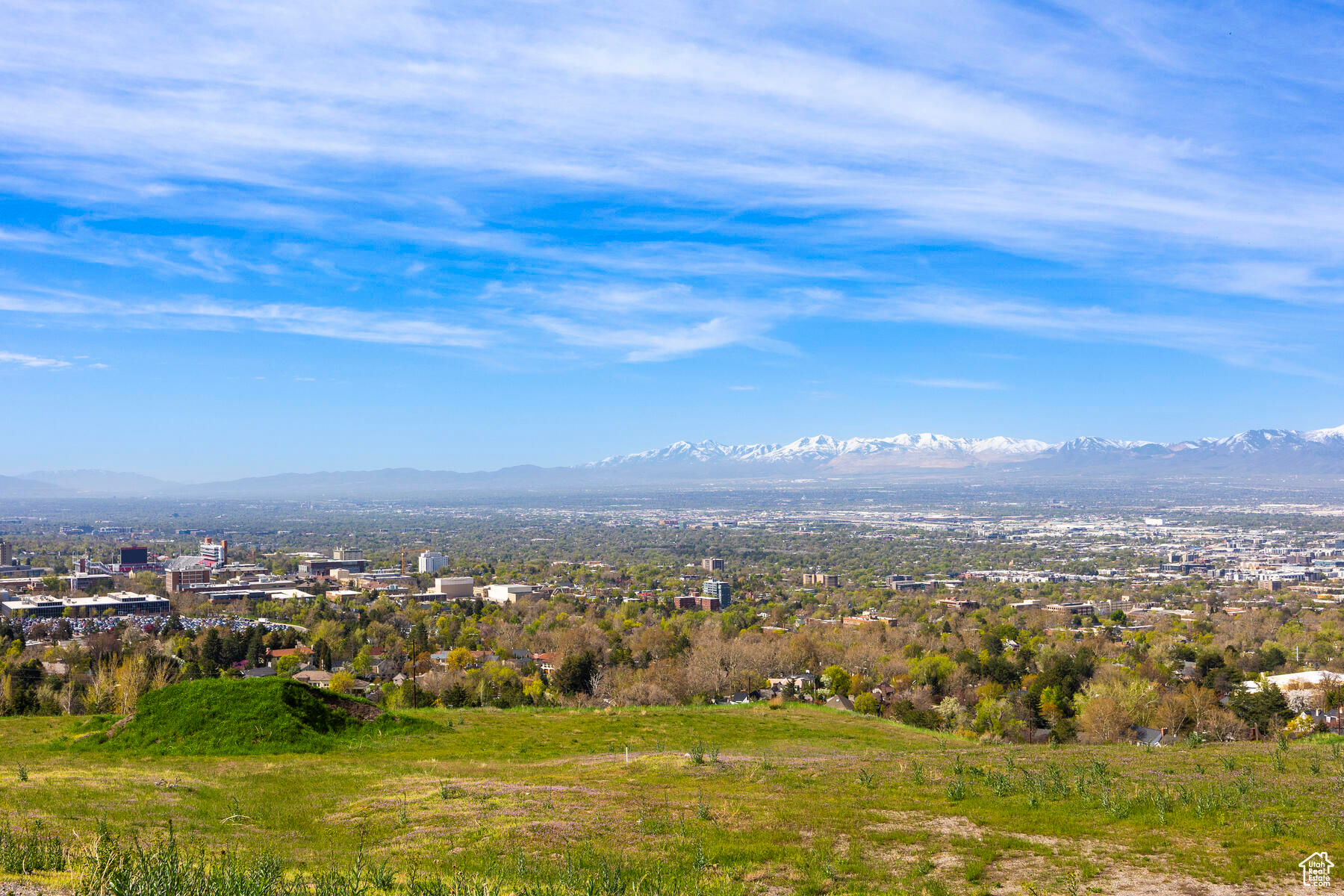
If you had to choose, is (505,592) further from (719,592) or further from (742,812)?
(742,812)

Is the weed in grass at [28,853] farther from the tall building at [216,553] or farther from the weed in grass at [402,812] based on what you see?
the tall building at [216,553]

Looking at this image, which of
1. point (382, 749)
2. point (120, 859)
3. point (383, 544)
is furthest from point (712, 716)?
point (383, 544)

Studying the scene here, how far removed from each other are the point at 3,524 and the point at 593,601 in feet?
629

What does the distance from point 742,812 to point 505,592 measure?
67557mm

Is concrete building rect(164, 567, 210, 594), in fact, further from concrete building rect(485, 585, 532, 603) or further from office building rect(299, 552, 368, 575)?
concrete building rect(485, 585, 532, 603)

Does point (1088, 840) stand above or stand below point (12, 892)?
below

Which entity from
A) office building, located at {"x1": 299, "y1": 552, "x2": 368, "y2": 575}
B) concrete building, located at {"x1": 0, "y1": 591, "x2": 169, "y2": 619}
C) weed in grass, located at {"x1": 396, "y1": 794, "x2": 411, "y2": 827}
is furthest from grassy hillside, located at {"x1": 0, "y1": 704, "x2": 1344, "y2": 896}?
office building, located at {"x1": 299, "y1": 552, "x2": 368, "y2": 575}

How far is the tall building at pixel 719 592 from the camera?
76.1 m

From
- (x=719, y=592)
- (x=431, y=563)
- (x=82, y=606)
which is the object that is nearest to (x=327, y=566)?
(x=431, y=563)

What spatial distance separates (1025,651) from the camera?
4294 cm

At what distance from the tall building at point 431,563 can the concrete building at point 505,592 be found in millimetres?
26757

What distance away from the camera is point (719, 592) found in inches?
3056

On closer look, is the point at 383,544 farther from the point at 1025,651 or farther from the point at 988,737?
the point at 988,737

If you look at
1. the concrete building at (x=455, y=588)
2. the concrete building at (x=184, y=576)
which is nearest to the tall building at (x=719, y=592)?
the concrete building at (x=455, y=588)
